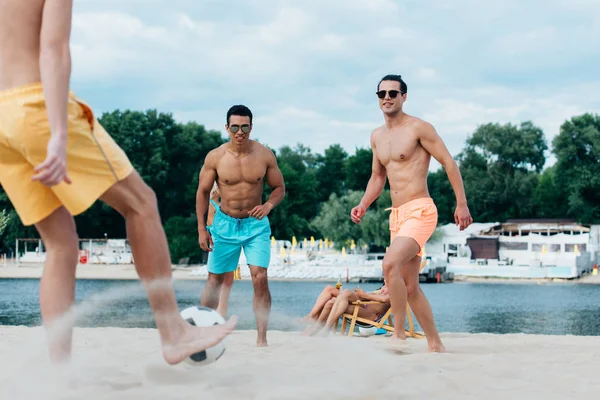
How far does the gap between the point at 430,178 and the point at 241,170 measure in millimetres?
72926

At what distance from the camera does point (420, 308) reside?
753cm

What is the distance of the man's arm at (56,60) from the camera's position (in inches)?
143

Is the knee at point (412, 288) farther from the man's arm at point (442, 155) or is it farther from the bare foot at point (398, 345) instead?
the man's arm at point (442, 155)

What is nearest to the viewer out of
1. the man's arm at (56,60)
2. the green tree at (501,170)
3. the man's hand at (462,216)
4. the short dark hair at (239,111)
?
the man's arm at (56,60)

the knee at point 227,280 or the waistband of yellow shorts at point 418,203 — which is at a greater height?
the waistband of yellow shorts at point 418,203

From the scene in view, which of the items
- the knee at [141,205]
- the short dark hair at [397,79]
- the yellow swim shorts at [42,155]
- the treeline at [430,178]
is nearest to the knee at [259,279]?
the short dark hair at [397,79]

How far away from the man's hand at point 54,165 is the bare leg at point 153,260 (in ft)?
1.54

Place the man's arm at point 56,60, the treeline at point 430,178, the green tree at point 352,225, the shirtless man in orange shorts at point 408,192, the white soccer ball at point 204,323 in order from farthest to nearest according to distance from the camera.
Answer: the treeline at point 430,178, the green tree at point 352,225, the shirtless man in orange shorts at point 408,192, the white soccer ball at point 204,323, the man's arm at point 56,60

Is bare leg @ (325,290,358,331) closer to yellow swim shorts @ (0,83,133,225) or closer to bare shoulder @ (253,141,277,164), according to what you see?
bare shoulder @ (253,141,277,164)

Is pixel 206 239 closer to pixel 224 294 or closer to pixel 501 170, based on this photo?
pixel 224 294

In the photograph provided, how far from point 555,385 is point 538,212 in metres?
81.9

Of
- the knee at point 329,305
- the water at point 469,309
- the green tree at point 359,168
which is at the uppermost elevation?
the green tree at point 359,168

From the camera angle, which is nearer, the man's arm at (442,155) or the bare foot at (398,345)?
the man's arm at (442,155)

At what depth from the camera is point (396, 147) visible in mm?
7801
